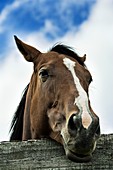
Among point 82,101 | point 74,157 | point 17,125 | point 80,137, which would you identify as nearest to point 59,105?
point 82,101

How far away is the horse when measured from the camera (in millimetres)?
2322

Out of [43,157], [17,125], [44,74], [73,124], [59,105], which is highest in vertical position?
[44,74]

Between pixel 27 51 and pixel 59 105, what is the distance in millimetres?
1418

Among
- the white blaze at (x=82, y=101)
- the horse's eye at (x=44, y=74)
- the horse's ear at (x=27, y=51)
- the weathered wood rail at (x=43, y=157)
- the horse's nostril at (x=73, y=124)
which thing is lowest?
the weathered wood rail at (x=43, y=157)

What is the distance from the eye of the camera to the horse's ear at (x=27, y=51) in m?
4.27

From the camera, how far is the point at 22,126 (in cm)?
468

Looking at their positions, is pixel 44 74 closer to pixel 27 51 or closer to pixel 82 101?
pixel 27 51

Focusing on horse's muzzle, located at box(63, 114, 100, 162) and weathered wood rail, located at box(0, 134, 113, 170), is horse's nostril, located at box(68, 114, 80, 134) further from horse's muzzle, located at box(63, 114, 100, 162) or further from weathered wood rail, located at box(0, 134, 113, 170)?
weathered wood rail, located at box(0, 134, 113, 170)

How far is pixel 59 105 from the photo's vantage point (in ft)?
10.2

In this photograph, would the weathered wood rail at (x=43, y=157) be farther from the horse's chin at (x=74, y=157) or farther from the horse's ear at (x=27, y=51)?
the horse's ear at (x=27, y=51)

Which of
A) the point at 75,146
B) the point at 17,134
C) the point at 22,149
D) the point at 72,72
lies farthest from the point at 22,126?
the point at 22,149

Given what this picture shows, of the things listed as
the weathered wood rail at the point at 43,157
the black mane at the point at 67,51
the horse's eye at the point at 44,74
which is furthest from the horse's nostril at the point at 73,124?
the black mane at the point at 67,51

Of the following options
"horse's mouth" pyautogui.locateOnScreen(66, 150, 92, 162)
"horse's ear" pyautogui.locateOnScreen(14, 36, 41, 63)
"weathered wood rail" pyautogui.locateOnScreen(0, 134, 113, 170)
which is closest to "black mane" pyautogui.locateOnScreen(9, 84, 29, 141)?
"horse's ear" pyautogui.locateOnScreen(14, 36, 41, 63)

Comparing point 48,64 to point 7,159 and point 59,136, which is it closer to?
point 59,136
